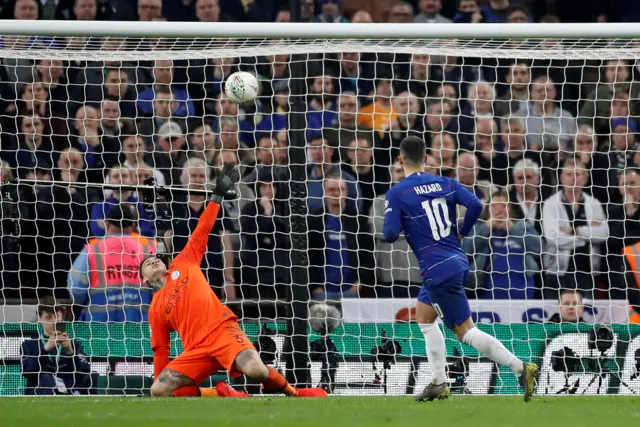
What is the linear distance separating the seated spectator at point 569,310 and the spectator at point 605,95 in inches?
83.9

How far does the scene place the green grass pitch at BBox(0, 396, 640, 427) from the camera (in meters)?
6.78

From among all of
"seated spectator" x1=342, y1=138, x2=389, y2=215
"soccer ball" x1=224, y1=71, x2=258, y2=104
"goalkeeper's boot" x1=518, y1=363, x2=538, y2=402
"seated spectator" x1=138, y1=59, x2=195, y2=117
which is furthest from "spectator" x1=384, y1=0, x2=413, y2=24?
"goalkeeper's boot" x1=518, y1=363, x2=538, y2=402

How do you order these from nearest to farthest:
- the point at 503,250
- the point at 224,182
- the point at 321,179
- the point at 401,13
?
the point at 224,182
the point at 503,250
the point at 321,179
the point at 401,13

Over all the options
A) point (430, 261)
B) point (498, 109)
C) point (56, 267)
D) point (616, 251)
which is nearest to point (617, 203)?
point (616, 251)

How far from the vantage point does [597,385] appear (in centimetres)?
1043

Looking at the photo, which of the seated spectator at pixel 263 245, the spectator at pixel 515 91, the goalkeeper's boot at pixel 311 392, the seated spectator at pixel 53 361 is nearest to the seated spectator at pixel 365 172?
the seated spectator at pixel 263 245

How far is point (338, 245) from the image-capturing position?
1129 centimetres

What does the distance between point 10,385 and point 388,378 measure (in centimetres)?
338

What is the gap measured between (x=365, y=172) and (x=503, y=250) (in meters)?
1.55

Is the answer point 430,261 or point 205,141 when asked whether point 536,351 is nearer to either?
point 430,261

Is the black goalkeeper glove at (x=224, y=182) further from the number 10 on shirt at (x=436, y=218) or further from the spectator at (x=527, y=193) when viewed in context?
the spectator at (x=527, y=193)

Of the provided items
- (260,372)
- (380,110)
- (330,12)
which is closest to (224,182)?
(260,372)

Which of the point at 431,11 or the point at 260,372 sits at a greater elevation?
the point at 431,11

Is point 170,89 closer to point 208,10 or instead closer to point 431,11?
point 208,10
